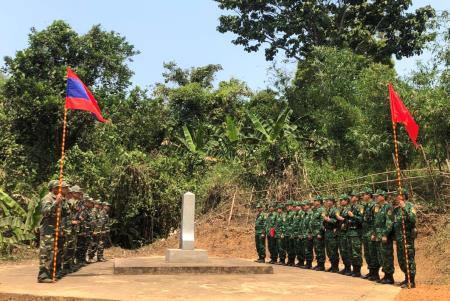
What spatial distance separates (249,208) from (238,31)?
1131 centimetres

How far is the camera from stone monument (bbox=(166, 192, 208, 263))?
11805 mm

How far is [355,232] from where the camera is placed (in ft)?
35.7

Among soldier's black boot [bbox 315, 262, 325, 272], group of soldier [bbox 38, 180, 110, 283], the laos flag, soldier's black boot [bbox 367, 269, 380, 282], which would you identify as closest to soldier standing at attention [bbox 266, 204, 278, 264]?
soldier's black boot [bbox 315, 262, 325, 272]

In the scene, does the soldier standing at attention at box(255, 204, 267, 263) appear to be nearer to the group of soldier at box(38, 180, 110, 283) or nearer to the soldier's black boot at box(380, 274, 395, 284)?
the group of soldier at box(38, 180, 110, 283)

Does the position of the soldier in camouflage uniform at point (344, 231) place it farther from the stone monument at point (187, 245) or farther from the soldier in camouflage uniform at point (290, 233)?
the stone monument at point (187, 245)

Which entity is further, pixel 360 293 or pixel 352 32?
pixel 352 32

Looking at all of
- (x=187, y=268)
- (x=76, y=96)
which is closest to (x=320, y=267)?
(x=187, y=268)

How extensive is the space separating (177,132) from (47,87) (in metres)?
7.27

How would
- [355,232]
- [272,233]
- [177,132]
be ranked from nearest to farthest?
1. [355,232]
2. [272,233]
3. [177,132]

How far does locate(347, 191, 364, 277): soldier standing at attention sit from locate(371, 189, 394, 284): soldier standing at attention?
2.30 feet

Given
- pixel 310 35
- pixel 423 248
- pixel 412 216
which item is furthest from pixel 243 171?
pixel 412 216

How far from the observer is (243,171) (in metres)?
20.5

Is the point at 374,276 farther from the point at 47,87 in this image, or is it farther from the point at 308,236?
the point at 47,87

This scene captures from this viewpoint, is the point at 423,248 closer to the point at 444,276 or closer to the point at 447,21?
the point at 444,276
